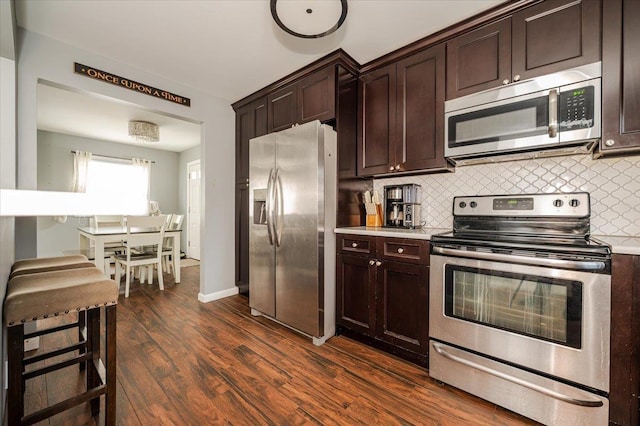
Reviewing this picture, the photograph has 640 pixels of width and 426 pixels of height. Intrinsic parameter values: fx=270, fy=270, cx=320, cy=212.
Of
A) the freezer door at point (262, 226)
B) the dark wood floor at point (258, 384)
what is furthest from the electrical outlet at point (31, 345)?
the freezer door at point (262, 226)

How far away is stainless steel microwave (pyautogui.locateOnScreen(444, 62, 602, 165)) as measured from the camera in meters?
1.56

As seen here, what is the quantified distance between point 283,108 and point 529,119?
2.16 meters

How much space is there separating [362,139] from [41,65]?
2.74 metres

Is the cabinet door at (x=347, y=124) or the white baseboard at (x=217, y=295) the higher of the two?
the cabinet door at (x=347, y=124)

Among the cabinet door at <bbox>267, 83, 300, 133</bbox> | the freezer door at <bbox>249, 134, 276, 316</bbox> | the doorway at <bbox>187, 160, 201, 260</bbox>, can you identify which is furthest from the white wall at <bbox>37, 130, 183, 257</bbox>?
the cabinet door at <bbox>267, 83, 300, 133</bbox>

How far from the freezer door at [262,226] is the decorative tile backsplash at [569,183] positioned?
1.56 m

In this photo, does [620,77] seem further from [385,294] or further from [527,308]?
[385,294]

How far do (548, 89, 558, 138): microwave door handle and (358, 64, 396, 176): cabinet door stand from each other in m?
1.05

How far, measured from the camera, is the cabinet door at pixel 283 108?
2.77 m

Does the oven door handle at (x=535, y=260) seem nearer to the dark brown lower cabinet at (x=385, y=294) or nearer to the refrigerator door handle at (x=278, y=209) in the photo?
the dark brown lower cabinet at (x=385, y=294)

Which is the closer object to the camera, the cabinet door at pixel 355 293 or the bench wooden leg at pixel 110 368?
the bench wooden leg at pixel 110 368

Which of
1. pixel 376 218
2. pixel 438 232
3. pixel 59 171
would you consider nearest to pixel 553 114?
pixel 438 232

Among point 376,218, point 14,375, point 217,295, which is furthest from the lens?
point 217,295

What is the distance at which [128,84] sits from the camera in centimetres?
265
